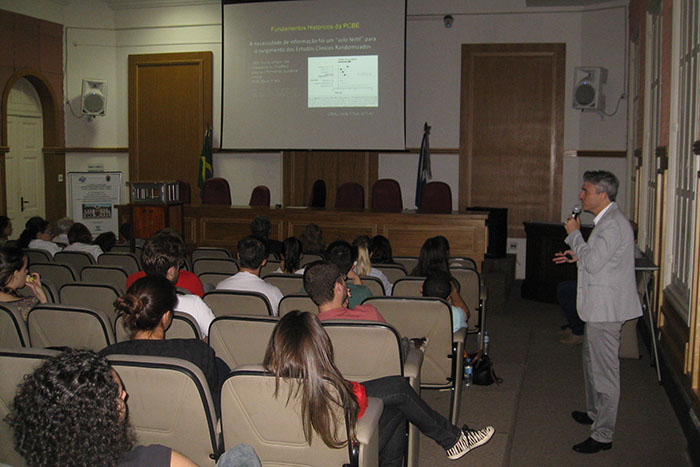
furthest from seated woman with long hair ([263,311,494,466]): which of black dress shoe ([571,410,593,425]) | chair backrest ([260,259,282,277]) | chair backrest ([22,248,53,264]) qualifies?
chair backrest ([22,248,53,264])

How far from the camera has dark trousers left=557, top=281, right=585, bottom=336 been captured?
5.46 metres

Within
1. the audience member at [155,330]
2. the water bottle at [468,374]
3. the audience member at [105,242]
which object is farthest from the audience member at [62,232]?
the audience member at [155,330]

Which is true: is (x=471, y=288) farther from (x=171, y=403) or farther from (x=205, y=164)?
(x=205, y=164)

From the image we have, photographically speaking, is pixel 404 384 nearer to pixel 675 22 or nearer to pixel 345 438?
pixel 345 438

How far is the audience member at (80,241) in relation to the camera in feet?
19.5

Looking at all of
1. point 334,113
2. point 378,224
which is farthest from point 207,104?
point 378,224

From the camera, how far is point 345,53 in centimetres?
942

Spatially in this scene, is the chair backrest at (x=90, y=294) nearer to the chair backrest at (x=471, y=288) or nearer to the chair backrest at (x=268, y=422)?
the chair backrest at (x=268, y=422)

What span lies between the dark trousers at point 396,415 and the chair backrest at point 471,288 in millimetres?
A: 2002

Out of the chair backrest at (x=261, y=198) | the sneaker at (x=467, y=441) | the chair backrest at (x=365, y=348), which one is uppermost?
the chair backrest at (x=261, y=198)

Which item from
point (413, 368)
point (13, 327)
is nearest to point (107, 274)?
point (13, 327)

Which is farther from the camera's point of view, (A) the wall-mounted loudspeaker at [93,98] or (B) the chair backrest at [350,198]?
(A) the wall-mounted loudspeaker at [93,98]

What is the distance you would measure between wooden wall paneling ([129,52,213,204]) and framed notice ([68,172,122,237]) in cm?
39

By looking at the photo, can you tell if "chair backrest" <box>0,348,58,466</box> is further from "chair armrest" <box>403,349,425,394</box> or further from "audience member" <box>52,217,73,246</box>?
"audience member" <box>52,217,73,246</box>
